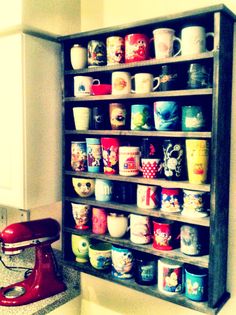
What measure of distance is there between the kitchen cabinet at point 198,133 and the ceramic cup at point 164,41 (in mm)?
24

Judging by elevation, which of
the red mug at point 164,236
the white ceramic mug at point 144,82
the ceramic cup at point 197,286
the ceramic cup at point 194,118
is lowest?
the ceramic cup at point 197,286

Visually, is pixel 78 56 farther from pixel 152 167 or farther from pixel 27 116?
pixel 152 167

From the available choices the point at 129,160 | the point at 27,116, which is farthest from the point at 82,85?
the point at 129,160

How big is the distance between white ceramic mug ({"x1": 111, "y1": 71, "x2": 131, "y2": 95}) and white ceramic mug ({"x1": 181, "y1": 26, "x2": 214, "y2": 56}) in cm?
23

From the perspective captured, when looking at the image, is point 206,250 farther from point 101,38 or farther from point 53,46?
point 53,46

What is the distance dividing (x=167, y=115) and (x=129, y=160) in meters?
0.20

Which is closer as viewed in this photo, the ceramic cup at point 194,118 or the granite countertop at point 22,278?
the ceramic cup at point 194,118

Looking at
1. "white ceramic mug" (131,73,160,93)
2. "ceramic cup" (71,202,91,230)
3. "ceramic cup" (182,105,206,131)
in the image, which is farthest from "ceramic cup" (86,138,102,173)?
"ceramic cup" (182,105,206,131)

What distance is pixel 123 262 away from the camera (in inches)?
49.4

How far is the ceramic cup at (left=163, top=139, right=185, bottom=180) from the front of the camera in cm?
113

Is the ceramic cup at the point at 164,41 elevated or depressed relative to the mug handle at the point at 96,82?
elevated

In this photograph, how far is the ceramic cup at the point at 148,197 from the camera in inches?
47.1

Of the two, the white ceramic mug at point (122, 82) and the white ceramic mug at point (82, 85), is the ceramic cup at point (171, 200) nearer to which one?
the white ceramic mug at point (122, 82)

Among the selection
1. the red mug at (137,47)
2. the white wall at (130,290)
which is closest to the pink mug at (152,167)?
the white wall at (130,290)
